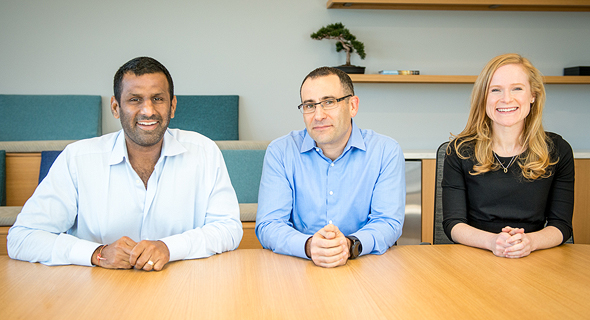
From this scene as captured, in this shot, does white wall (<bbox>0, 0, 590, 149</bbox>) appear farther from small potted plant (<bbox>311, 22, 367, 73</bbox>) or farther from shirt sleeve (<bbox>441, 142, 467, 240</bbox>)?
shirt sleeve (<bbox>441, 142, 467, 240</bbox>)

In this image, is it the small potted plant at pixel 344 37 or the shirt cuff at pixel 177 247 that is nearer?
the shirt cuff at pixel 177 247

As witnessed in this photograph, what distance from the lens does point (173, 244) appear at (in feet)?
4.12

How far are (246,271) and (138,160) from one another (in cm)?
70

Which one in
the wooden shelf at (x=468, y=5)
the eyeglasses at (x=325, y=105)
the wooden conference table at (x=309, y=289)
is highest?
the wooden shelf at (x=468, y=5)

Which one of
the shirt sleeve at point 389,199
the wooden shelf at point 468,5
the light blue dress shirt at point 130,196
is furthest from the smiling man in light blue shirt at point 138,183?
the wooden shelf at point 468,5

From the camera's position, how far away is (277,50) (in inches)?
146

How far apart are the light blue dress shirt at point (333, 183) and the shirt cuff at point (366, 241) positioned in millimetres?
267

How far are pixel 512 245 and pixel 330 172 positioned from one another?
0.67m

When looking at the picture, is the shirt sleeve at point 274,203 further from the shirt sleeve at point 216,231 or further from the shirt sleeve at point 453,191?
the shirt sleeve at point 453,191

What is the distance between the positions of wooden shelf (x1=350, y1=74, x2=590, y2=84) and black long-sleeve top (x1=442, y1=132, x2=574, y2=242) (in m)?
1.86

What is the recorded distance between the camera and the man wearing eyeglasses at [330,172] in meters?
1.64

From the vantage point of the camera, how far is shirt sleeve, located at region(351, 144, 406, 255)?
153cm

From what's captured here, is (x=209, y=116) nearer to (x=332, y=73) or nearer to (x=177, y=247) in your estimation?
(x=332, y=73)

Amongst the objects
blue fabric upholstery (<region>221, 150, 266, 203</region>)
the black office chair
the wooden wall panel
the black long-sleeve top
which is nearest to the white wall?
blue fabric upholstery (<region>221, 150, 266, 203</region>)
